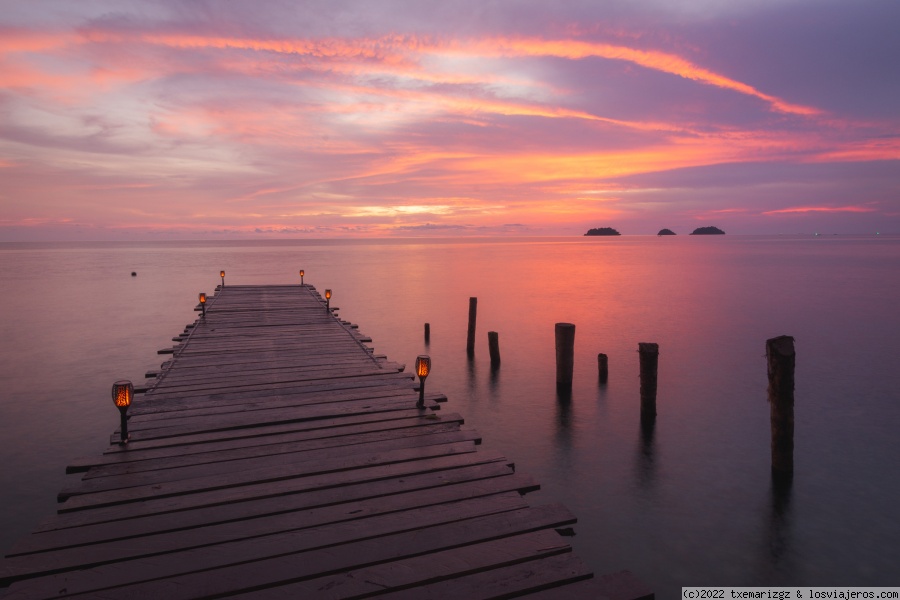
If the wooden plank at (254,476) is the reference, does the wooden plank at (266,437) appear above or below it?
above

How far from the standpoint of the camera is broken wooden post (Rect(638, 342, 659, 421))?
1213 cm

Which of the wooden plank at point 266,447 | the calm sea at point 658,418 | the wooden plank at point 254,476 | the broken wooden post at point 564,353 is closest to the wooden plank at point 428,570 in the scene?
the wooden plank at point 254,476

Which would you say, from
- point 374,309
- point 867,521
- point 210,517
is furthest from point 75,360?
point 867,521

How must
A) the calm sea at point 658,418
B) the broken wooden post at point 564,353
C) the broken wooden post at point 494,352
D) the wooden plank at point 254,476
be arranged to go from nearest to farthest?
the wooden plank at point 254,476 → the calm sea at point 658,418 → the broken wooden post at point 564,353 → the broken wooden post at point 494,352

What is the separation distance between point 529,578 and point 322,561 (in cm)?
180

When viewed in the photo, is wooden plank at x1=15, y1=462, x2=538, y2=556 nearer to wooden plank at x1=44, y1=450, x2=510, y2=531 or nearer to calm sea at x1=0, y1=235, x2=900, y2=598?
wooden plank at x1=44, y1=450, x2=510, y2=531

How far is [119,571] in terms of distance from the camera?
4.37 metres

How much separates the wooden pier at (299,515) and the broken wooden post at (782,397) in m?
6.09

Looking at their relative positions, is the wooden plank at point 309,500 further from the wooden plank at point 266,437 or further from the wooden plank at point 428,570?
the wooden plank at point 266,437

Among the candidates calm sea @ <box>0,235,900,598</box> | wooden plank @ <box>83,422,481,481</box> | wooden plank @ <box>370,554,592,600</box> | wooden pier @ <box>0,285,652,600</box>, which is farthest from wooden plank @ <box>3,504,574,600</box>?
calm sea @ <box>0,235,900,598</box>

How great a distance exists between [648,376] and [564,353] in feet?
10.1

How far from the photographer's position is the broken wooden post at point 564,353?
1467 centimetres

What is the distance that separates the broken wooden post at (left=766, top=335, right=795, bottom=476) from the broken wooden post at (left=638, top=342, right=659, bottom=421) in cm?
274

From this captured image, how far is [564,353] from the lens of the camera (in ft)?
50.0
